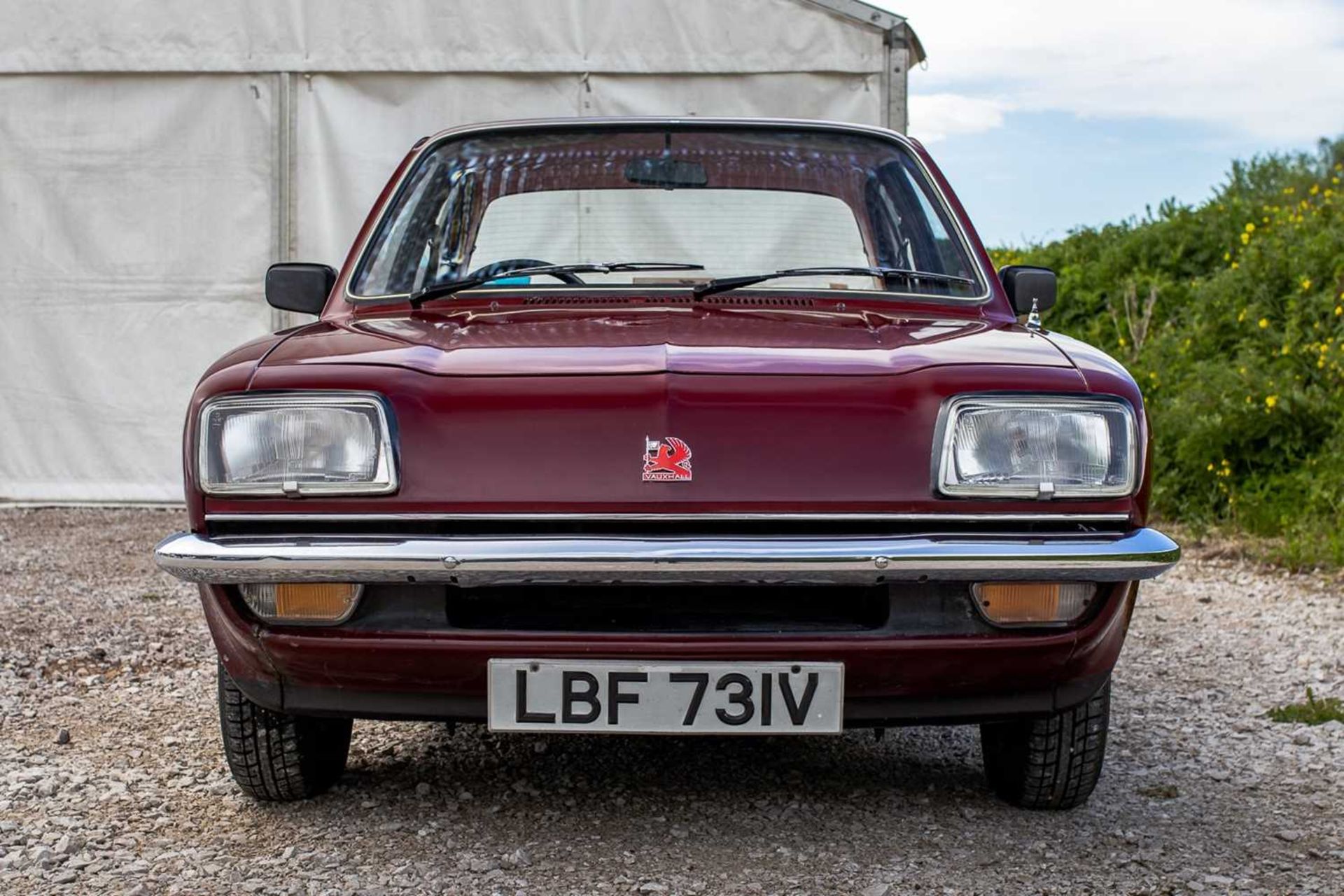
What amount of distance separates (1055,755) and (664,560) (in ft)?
3.49

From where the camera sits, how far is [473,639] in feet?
7.85

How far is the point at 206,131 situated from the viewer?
831cm

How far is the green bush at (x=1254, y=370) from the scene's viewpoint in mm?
7070

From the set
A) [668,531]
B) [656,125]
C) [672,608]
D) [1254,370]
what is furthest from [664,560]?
[1254,370]

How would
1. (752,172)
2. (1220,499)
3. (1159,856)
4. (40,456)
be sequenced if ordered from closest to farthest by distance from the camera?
(1159,856) < (752,172) < (1220,499) < (40,456)

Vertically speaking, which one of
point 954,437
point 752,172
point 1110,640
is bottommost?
point 1110,640

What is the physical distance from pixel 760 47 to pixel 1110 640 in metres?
5.94

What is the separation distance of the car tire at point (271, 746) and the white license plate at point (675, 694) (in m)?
0.64

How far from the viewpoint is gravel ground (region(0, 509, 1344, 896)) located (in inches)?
101

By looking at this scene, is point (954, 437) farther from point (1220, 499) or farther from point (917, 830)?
point (1220, 499)

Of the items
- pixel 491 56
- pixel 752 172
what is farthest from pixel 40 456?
pixel 752 172

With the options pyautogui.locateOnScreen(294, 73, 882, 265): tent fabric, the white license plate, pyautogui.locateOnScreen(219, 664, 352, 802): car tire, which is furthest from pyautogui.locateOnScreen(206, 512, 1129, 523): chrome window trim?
pyautogui.locateOnScreen(294, 73, 882, 265): tent fabric

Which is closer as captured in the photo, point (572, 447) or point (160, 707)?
point (572, 447)

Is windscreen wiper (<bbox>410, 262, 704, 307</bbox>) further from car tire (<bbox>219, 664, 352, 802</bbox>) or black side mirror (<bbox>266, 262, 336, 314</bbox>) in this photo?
car tire (<bbox>219, 664, 352, 802</bbox>)
